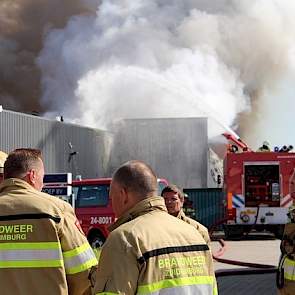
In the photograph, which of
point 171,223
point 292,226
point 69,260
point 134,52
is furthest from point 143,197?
point 134,52

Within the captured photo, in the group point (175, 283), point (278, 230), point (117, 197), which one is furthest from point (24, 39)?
point (175, 283)

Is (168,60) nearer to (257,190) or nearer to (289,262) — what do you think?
(257,190)

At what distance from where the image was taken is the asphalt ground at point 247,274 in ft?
29.8

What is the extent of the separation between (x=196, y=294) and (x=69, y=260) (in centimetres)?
64

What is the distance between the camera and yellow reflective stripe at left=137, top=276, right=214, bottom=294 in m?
2.42

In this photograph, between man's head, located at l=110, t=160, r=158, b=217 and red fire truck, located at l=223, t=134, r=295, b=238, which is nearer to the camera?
man's head, located at l=110, t=160, r=158, b=217

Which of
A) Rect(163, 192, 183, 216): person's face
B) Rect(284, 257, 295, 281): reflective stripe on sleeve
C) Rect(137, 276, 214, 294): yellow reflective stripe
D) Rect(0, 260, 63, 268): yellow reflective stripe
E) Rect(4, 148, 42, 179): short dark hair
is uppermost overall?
Rect(4, 148, 42, 179): short dark hair

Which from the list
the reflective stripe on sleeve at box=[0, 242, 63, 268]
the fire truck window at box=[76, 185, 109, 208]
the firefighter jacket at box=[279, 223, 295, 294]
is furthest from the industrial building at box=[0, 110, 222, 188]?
the reflective stripe on sleeve at box=[0, 242, 63, 268]

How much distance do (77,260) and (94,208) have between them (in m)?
10.5

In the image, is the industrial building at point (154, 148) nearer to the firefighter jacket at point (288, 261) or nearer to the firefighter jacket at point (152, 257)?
the firefighter jacket at point (288, 261)

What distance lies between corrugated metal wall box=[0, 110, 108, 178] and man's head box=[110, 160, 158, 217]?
1559 cm

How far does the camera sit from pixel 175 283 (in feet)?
8.25

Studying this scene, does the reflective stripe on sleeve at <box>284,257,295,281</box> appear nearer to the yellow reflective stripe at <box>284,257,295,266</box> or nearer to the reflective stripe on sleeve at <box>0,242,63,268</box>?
the yellow reflective stripe at <box>284,257,295,266</box>

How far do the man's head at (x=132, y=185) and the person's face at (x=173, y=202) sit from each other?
8.62 feet
